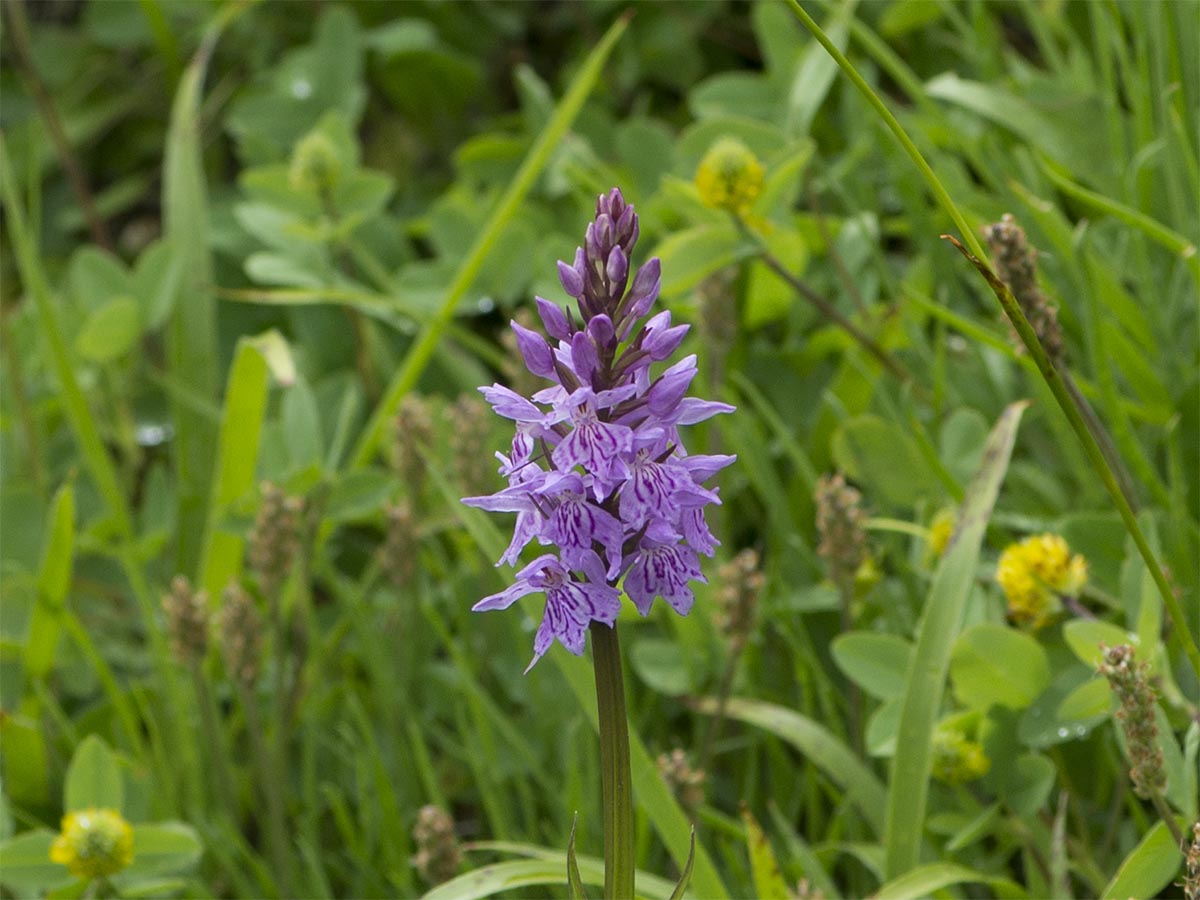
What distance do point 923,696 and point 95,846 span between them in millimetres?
997

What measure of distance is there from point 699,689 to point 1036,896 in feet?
1.86

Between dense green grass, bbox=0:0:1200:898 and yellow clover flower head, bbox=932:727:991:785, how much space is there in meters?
0.01

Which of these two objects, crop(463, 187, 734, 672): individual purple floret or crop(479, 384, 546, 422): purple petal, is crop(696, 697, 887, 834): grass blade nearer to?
crop(463, 187, 734, 672): individual purple floret

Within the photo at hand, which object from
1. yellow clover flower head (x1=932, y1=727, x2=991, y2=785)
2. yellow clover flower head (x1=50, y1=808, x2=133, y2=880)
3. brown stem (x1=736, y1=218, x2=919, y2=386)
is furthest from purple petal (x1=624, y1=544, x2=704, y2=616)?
brown stem (x1=736, y1=218, x2=919, y2=386)

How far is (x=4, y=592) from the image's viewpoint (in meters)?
2.27

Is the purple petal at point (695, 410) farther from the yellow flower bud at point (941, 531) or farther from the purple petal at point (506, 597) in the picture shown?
the yellow flower bud at point (941, 531)

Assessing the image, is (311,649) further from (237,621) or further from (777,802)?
(777,802)

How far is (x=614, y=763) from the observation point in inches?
39.5

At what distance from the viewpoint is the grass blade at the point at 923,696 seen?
146 centimetres

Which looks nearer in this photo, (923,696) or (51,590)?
(923,696)

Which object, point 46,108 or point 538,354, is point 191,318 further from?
point 538,354

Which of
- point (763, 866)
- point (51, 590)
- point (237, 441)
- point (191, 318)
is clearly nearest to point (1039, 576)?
point (763, 866)

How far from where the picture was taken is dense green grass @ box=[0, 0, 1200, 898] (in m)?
1.60

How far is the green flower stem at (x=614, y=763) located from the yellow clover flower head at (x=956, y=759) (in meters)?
0.61
